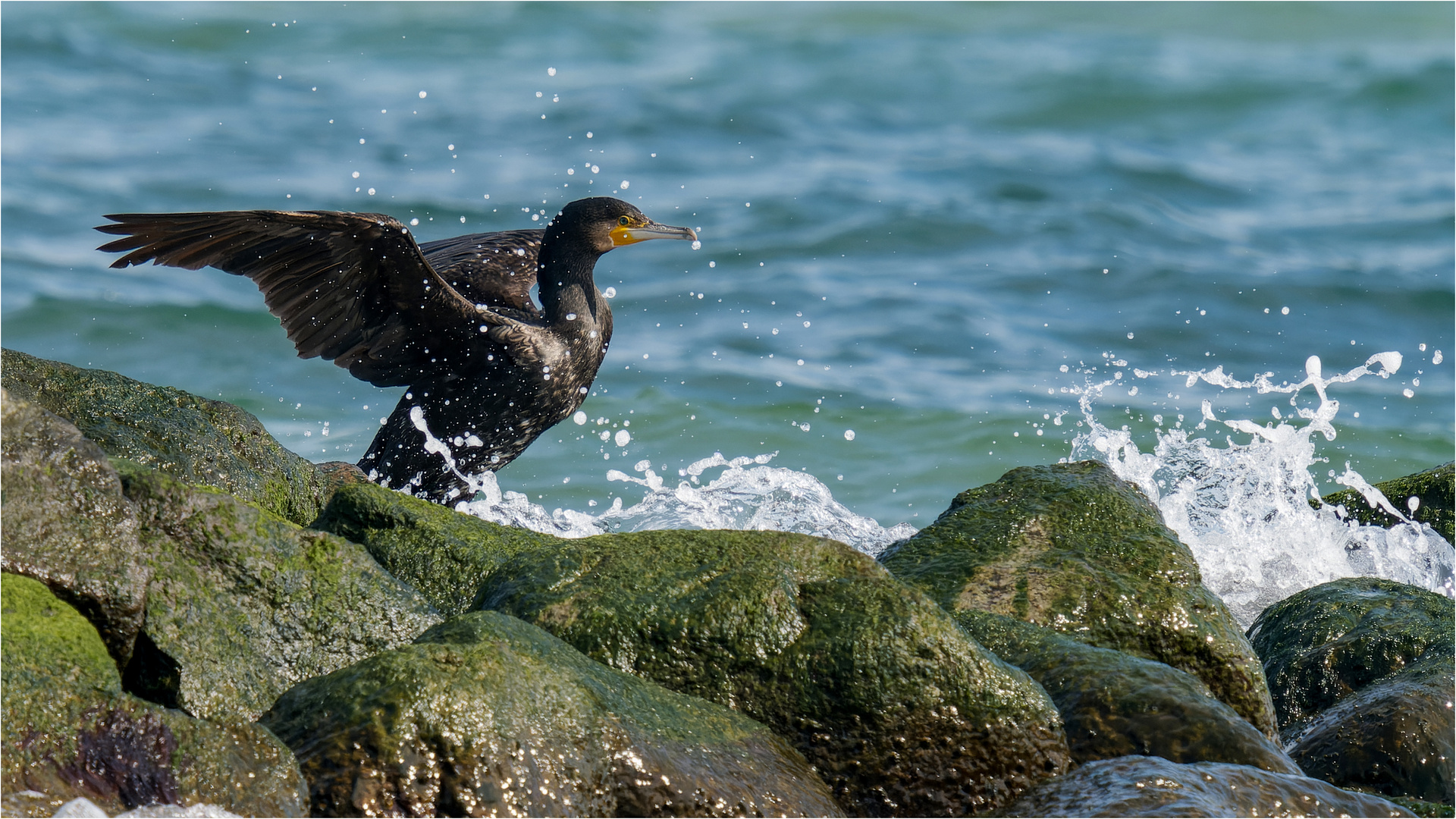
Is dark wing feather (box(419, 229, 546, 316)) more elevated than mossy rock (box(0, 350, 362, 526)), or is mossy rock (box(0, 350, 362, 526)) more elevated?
dark wing feather (box(419, 229, 546, 316))

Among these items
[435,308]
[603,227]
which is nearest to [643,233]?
[603,227]

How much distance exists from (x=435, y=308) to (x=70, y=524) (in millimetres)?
2794

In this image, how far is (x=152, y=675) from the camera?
2.59m

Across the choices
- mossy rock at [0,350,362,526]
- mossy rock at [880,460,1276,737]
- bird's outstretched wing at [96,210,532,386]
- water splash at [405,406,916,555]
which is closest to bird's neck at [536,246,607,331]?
bird's outstretched wing at [96,210,532,386]

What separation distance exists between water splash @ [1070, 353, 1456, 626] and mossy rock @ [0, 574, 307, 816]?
3376 millimetres

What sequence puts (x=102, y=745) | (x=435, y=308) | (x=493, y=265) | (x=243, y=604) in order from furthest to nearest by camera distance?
(x=493, y=265), (x=435, y=308), (x=243, y=604), (x=102, y=745)

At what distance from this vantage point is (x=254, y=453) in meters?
4.04

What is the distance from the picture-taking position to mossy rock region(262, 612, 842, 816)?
2.40 meters

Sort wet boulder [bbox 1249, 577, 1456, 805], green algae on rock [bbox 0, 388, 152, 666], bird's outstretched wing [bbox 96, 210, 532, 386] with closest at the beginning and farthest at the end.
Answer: green algae on rock [bbox 0, 388, 152, 666]
wet boulder [bbox 1249, 577, 1456, 805]
bird's outstretched wing [bbox 96, 210, 532, 386]

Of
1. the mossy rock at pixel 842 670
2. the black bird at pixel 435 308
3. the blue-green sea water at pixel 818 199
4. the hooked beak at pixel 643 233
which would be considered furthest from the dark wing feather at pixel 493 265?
the mossy rock at pixel 842 670

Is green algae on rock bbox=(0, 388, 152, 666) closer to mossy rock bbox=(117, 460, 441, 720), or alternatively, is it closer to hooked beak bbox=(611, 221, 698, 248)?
mossy rock bbox=(117, 460, 441, 720)

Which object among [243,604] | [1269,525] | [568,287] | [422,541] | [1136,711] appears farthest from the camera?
[568,287]

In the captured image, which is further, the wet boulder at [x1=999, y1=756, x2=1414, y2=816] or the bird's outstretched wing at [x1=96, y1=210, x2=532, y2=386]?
the bird's outstretched wing at [x1=96, y1=210, x2=532, y2=386]

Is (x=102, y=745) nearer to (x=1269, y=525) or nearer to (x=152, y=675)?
(x=152, y=675)
